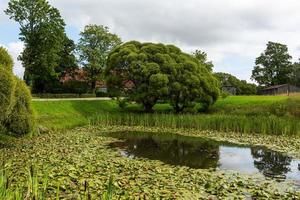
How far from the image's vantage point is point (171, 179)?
11641 mm

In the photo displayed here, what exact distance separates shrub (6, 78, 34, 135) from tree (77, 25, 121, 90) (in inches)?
1630

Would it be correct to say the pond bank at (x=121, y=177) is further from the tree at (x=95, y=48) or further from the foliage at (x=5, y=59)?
the tree at (x=95, y=48)

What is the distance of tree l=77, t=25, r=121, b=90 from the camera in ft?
196

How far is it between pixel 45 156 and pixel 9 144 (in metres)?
3.68

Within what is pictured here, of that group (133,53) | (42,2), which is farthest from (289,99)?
(42,2)

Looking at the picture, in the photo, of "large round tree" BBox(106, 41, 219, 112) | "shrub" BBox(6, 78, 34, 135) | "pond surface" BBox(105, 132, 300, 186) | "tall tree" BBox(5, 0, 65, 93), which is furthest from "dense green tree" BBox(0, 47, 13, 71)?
"tall tree" BBox(5, 0, 65, 93)

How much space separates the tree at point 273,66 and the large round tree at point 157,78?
146 feet

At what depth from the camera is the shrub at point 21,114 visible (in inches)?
675

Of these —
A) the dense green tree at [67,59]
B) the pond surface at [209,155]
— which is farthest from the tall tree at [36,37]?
the pond surface at [209,155]

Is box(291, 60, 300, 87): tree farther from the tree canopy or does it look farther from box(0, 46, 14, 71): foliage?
box(0, 46, 14, 71): foliage

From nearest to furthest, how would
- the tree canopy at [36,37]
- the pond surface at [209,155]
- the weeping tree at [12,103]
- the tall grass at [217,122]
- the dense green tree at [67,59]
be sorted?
the pond surface at [209,155] → the weeping tree at [12,103] → the tall grass at [217,122] → the tree canopy at [36,37] → the dense green tree at [67,59]

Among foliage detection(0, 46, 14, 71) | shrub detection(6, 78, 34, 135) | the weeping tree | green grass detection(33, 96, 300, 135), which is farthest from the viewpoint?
green grass detection(33, 96, 300, 135)

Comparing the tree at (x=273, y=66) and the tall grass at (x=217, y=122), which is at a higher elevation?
the tree at (x=273, y=66)

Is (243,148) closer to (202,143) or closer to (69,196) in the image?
(202,143)
